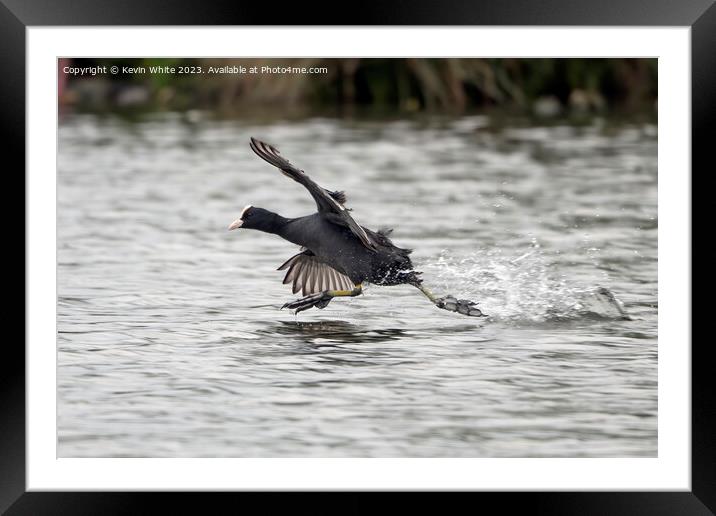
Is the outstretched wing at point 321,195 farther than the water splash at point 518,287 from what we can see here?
No

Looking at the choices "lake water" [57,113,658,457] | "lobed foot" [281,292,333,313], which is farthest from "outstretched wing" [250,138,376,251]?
"lake water" [57,113,658,457]

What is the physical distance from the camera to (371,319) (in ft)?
30.3

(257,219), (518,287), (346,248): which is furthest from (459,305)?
(257,219)

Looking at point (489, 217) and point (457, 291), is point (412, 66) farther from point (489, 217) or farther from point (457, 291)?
point (457, 291)

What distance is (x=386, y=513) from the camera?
5.20m

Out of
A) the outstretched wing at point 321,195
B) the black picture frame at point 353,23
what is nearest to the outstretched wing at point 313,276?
the outstretched wing at point 321,195

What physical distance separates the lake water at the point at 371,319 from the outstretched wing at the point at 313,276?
201 millimetres

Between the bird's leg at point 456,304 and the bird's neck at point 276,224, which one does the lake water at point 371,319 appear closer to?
the bird's leg at point 456,304

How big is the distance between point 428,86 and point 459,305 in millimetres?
13750

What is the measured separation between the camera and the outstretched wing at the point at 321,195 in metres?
8.04

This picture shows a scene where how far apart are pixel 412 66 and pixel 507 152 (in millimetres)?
4942

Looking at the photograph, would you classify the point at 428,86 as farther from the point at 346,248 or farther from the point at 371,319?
the point at 346,248
